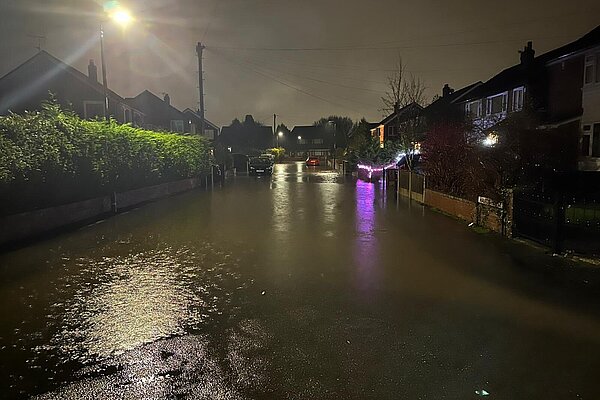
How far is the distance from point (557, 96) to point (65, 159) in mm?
24773

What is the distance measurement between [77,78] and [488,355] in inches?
1392

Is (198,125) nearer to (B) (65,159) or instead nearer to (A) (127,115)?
(A) (127,115)

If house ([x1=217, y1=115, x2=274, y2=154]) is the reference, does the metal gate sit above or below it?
below

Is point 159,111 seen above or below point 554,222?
above

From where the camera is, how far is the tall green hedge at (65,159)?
10.8 meters

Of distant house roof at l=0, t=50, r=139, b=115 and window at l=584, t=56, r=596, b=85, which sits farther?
distant house roof at l=0, t=50, r=139, b=115

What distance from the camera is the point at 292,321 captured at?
540 cm

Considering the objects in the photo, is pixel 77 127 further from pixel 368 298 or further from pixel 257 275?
pixel 368 298

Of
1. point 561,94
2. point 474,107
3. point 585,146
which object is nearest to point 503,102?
point 474,107

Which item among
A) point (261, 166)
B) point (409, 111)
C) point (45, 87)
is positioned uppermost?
point (45, 87)

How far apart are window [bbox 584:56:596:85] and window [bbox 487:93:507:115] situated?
10632 millimetres

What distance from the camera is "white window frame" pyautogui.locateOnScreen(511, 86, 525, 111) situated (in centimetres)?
2926

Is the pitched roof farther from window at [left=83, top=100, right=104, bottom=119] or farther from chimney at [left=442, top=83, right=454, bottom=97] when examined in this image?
window at [left=83, top=100, right=104, bottom=119]

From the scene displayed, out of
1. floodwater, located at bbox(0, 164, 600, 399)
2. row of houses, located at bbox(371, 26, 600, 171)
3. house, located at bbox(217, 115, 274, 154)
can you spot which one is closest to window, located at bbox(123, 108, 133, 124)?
row of houses, located at bbox(371, 26, 600, 171)
